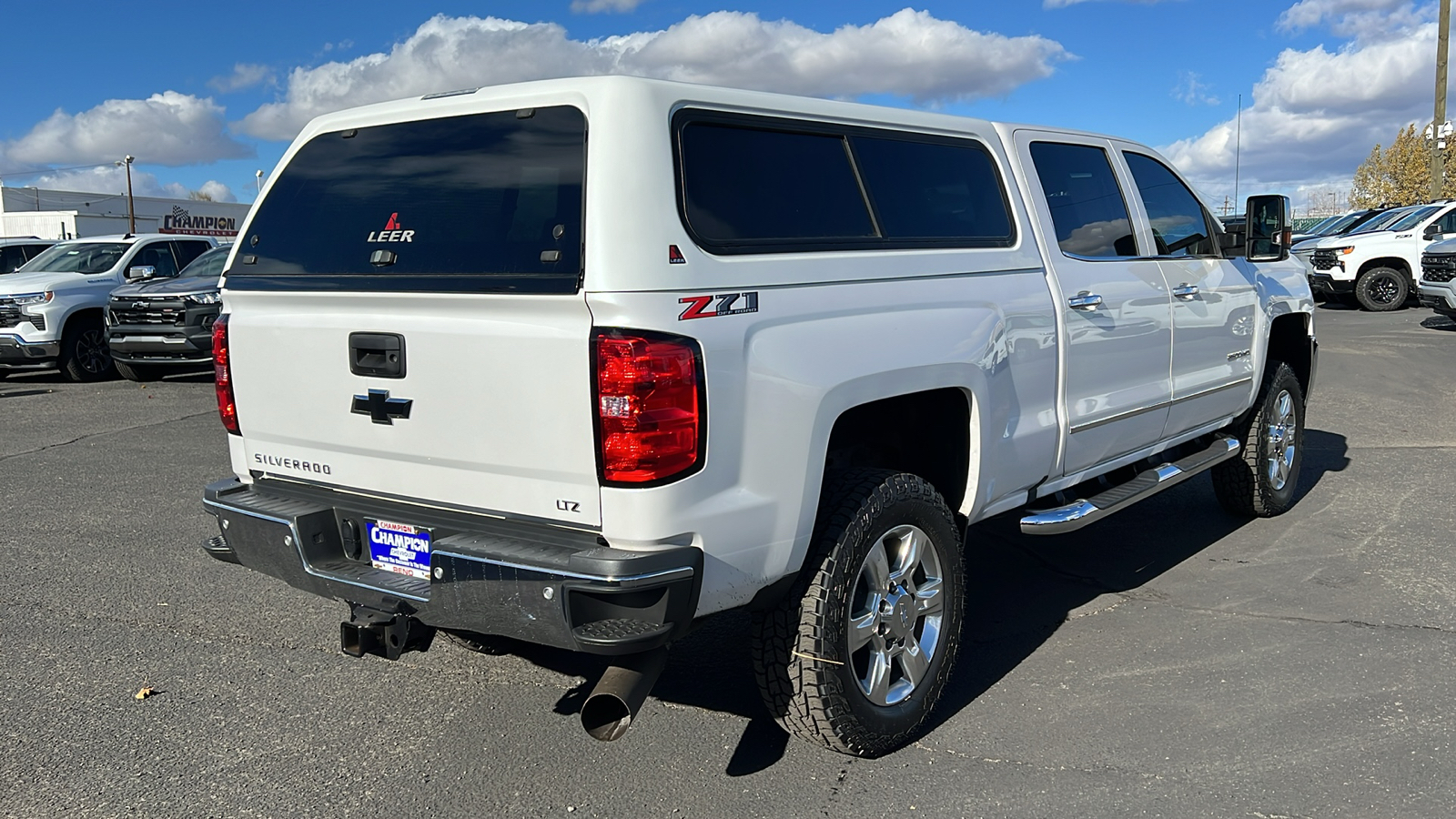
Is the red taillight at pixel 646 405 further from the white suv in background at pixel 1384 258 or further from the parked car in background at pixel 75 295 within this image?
the white suv in background at pixel 1384 258

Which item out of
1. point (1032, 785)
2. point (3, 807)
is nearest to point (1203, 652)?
point (1032, 785)

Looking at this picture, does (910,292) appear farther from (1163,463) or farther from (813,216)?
(1163,463)

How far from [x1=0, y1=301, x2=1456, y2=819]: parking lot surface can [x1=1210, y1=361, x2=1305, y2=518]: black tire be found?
0.49 ft

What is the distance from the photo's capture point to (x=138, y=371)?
545 inches

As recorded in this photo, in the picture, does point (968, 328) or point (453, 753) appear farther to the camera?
point (968, 328)

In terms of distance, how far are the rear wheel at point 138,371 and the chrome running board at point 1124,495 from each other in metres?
11.9

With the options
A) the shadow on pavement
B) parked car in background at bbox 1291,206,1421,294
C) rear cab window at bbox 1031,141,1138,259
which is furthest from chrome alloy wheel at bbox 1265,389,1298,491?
parked car in background at bbox 1291,206,1421,294

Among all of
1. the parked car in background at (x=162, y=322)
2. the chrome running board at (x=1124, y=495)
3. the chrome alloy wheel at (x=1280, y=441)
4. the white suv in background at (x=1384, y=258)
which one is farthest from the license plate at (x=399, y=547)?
the white suv in background at (x=1384, y=258)

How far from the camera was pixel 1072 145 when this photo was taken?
4.94m

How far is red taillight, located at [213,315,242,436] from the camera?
12.6 ft

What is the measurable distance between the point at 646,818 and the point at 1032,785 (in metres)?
1.13

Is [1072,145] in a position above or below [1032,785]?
above

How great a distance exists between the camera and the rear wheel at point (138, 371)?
13.7 m

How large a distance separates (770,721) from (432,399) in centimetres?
156
